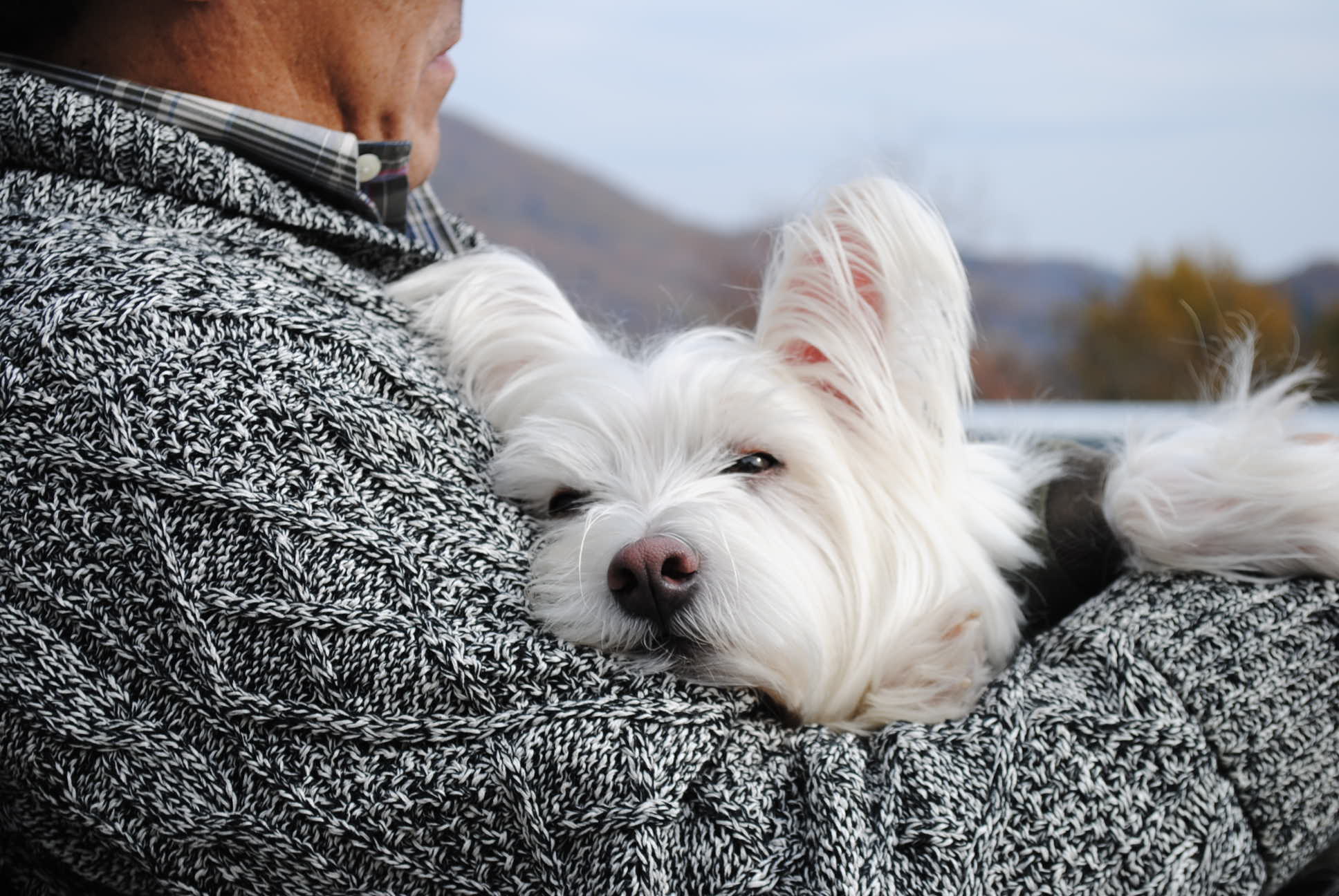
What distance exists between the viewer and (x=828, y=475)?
1404 mm

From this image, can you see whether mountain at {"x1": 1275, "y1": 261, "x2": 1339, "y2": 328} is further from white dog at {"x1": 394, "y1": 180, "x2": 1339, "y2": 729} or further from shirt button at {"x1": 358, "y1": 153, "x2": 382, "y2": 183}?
shirt button at {"x1": 358, "y1": 153, "x2": 382, "y2": 183}

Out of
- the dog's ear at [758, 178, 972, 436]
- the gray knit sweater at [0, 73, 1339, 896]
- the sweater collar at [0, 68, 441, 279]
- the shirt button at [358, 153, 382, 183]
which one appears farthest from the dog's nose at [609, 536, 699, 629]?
the shirt button at [358, 153, 382, 183]

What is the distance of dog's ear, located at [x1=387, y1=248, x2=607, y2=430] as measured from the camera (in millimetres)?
1435

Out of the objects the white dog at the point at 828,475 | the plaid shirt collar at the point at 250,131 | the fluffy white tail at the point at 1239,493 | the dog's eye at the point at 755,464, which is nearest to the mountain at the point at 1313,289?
the fluffy white tail at the point at 1239,493

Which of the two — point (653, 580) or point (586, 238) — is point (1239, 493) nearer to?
point (653, 580)

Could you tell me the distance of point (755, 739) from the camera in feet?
3.83

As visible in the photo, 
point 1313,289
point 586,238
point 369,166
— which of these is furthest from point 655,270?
point 1313,289

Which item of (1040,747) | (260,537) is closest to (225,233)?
(260,537)

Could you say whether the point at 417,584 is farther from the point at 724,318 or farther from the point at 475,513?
the point at 724,318

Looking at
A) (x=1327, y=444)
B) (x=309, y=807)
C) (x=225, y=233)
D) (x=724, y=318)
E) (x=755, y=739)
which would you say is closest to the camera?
(x=309, y=807)

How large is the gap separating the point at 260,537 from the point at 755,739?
0.53 m

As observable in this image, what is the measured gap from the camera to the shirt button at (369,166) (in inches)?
60.6

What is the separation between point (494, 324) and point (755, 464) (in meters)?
0.38

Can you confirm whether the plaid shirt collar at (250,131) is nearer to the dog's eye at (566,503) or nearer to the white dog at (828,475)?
the white dog at (828,475)
